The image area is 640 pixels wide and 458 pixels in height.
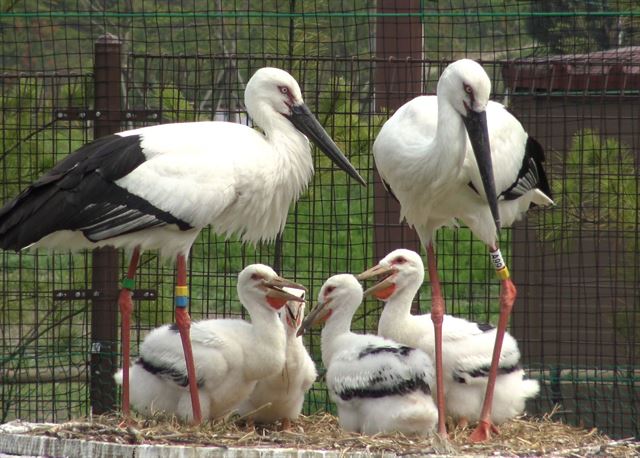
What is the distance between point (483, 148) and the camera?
6.46 metres

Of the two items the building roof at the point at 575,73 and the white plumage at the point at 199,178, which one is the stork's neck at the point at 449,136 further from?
the building roof at the point at 575,73

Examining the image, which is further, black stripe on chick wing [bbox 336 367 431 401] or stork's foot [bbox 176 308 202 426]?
stork's foot [bbox 176 308 202 426]

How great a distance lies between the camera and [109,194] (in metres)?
6.58

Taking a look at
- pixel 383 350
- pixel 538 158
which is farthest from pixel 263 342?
pixel 538 158

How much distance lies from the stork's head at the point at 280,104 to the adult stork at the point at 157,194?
0.17 m

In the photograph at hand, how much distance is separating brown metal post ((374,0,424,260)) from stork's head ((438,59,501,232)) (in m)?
1.42

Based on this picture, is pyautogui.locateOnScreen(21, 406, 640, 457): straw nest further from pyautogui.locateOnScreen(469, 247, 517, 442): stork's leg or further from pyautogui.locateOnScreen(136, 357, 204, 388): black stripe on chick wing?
pyautogui.locateOnScreen(136, 357, 204, 388): black stripe on chick wing

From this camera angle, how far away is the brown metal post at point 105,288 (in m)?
8.00

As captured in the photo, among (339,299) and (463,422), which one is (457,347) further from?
(339,299)

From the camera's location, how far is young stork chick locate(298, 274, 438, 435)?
6.49 m

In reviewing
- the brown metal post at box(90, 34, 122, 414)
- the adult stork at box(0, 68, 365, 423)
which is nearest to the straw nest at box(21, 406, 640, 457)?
the adult stork at box(0, 68, 365, 423)

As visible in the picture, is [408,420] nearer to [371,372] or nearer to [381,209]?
[371,372]

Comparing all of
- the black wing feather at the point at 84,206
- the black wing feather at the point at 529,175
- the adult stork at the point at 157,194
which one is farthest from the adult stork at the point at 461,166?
the black wing feather at the point at 84,206

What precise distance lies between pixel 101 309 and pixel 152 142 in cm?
165
